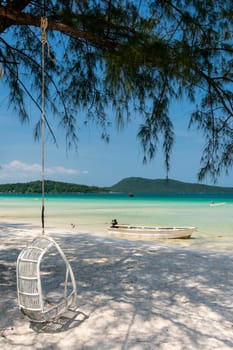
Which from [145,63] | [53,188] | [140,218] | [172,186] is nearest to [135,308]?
[172,186]

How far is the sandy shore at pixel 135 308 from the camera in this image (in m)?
2.05

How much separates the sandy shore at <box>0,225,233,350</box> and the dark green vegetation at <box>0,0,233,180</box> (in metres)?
1.09

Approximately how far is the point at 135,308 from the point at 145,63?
5.96ft

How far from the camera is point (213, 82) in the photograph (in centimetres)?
276

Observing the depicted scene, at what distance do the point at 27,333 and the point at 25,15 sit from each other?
2.21 metres

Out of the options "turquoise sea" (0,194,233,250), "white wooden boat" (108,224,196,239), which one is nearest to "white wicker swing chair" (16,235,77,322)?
"turquoise sea" (0,194,233,250)

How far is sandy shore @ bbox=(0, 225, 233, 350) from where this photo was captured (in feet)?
6.73

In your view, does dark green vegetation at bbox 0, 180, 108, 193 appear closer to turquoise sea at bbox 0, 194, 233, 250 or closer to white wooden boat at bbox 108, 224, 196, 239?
turquoise sea at bbox 0, 194, 233, 250

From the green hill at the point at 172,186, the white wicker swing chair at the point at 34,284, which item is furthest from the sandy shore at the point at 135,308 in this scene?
the green hill at the point at 172,186

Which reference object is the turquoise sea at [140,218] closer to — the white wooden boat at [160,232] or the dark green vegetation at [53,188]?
the white wooden boat at [160,232]

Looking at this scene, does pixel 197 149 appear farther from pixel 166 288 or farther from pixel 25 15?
pixel 25 15

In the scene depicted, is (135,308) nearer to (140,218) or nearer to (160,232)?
(160,232)

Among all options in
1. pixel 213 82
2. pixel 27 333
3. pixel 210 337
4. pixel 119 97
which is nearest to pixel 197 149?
pixel 213 82

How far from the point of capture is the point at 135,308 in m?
2.58
